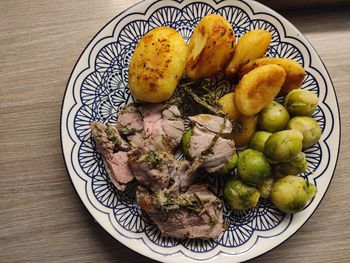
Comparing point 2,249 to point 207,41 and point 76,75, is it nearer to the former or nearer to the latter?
point 76,75

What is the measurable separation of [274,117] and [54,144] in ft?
2.73

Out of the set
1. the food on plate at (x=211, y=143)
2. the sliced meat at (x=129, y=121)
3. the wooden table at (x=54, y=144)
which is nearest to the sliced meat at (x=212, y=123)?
the food on plate at (x=211, y=143)

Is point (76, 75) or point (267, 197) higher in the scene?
point (76, 75)

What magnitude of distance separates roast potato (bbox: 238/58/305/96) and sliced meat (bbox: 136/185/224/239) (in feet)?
1.51

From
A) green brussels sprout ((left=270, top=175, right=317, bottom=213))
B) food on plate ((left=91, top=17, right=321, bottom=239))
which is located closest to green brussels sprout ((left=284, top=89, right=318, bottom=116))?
food on plate ((left=91, top=17, right=321, bottom=239))

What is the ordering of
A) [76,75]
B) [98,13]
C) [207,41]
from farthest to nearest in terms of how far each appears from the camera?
1. [98,13]
2. [76,75]
3. [207,41]

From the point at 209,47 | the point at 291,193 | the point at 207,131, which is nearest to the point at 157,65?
the point at 209,47

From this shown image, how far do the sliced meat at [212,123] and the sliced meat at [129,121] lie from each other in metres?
0.21

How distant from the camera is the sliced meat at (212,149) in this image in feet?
5.01

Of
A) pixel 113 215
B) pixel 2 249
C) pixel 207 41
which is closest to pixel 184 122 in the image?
pixel 207 41

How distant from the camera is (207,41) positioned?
1.51m

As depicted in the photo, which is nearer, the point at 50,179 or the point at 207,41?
the point at 207,41

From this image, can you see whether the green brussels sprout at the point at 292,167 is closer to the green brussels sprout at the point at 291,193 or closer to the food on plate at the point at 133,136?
the green brussels sprout at the point at 291,193

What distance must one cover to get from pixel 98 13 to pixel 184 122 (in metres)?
0.57
